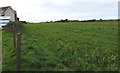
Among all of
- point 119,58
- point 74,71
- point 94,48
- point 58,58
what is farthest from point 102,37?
point 74,71

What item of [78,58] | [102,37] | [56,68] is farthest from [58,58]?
Answer: [102,37]

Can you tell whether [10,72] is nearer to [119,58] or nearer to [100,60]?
[100,60]

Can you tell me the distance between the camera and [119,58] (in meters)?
19.4

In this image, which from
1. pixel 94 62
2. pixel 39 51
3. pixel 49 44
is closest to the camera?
pixel 94 62

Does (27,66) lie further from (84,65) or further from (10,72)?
(84,65)

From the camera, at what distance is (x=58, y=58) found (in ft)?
60.5

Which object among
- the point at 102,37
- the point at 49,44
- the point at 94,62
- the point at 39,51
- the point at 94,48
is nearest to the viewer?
the point at 94,62

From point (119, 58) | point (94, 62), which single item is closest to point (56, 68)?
point (94, 62)

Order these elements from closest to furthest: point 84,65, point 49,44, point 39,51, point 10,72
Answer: point 10,72 → point 84,65 → point 39,51 → point 49,44

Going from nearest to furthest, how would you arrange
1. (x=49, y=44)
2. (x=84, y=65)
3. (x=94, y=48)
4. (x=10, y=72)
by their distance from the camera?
(x=10, y=72) < (x=84, y=65) < (x=94, y=48) < (x=49, y=44)

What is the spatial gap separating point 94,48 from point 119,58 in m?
3.50

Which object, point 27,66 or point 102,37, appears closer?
point 27,66

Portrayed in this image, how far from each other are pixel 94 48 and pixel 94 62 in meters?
4.25

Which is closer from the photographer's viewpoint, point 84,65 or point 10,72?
point 10,72
